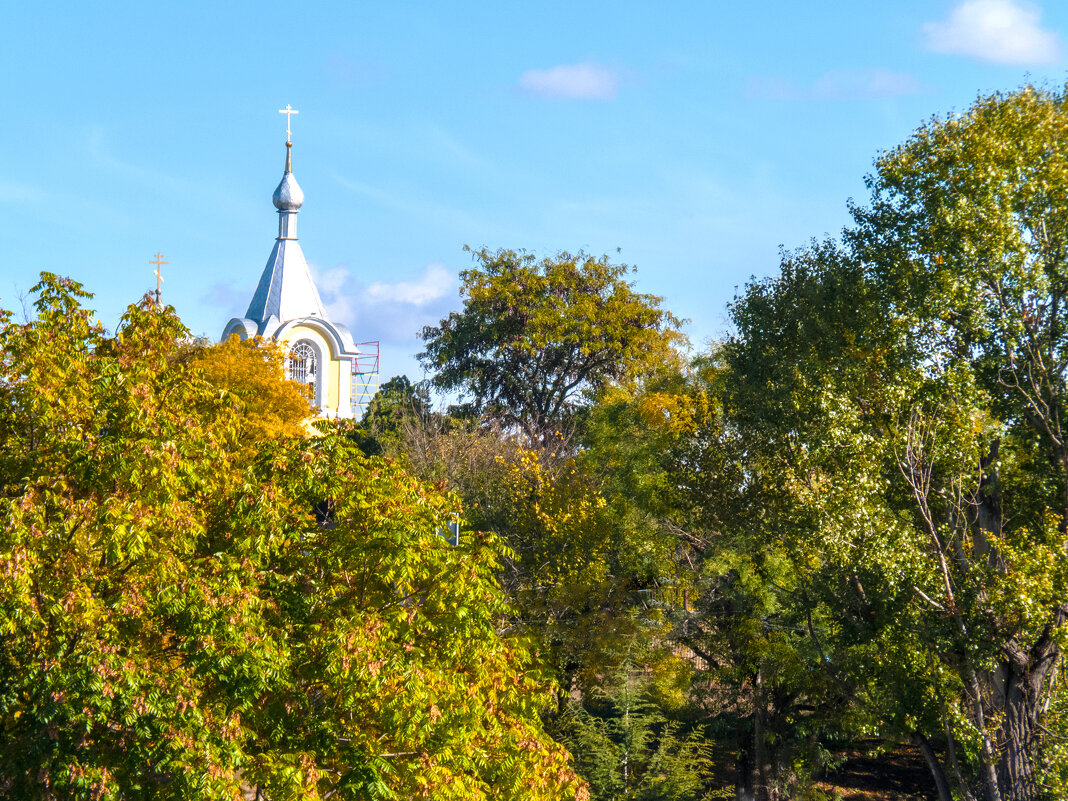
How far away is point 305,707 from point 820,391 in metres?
9.79

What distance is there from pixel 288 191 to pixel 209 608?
44.7 meters

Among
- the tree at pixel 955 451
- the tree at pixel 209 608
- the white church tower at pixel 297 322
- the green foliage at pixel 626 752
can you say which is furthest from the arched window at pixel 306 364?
the tree at pixel 209 608

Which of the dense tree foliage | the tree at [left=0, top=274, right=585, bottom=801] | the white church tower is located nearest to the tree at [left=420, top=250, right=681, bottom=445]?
the white church tower

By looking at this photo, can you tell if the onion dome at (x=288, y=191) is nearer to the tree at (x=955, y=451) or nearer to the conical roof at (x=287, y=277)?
the conical roof at (x=287, y=277)

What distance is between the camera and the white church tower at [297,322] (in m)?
49.4

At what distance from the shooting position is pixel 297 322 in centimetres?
4916

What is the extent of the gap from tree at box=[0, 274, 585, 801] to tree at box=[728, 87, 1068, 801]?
256 inches

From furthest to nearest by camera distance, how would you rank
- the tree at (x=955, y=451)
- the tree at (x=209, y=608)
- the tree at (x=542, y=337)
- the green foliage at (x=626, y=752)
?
the tree at (x=542, y=337) < the green foliage at (x=626, y=752) < the tree at (x=955, y=451) < the tree at (x=209, y=608)

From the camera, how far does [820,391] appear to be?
16.9 metres

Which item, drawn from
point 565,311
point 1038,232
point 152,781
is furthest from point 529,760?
point 565,311

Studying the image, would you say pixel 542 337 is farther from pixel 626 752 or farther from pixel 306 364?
pixel 626 752

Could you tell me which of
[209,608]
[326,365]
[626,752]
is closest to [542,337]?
[326,365]

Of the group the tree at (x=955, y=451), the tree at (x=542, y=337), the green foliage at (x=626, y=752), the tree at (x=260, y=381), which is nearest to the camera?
the tree at (x=955, y=451)

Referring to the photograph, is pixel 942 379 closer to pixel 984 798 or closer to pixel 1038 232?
pixel 1038 232
